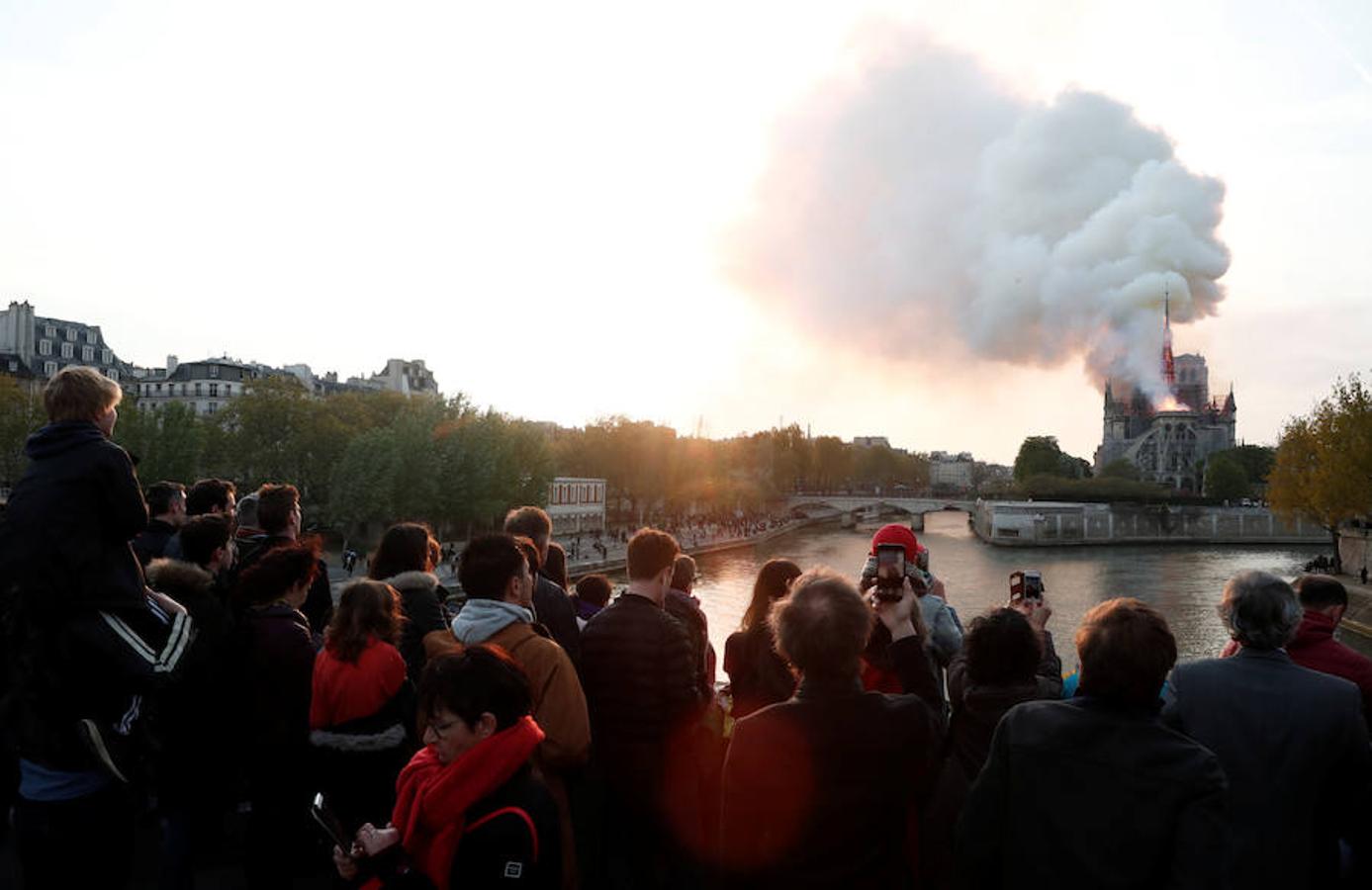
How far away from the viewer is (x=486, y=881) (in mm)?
2264

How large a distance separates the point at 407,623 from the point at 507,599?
2.99ft

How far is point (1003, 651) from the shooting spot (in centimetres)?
292

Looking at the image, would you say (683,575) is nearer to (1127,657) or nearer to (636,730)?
(636,730)

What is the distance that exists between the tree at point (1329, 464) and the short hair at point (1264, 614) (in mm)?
35118

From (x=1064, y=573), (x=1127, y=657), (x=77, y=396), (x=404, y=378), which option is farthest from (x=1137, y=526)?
(x=77, y=396)

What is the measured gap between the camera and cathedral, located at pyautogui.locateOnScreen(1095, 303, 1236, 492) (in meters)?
101

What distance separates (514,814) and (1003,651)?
→ 61.6 inches

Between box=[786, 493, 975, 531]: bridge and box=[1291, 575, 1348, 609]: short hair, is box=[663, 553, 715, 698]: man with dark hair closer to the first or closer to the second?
box=[1291, 575, 1348, 609]: short hair

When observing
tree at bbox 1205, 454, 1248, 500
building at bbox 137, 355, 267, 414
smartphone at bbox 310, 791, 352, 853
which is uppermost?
building at bbox 137, 355, 267, 414

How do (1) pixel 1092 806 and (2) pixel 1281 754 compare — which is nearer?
(1) pixel 1092 806

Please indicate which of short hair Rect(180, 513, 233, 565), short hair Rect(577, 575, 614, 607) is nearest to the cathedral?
short hair Rect(577, 575, 614, 607)

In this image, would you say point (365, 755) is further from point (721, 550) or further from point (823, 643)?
point (721, 550)

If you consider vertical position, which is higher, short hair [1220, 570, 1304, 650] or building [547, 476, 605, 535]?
short hair [1220, 570, 1304, 650]

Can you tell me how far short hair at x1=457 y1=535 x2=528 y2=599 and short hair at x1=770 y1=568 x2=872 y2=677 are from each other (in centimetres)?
110
